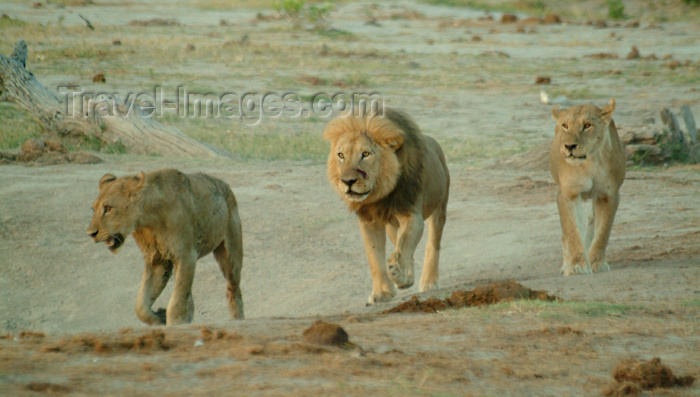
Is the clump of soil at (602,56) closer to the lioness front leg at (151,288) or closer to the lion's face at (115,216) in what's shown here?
the lioness front leg at (151,288)

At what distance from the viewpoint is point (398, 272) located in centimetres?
650

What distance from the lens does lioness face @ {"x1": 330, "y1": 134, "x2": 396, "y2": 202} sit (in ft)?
21.6

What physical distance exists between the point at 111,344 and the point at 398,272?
2.63m

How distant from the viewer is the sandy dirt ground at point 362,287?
3.94 m

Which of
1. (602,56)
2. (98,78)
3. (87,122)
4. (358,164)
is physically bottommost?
(358,164)

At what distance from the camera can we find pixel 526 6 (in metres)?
37.8

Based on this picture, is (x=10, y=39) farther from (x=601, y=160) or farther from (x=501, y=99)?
(x=601, y=160)

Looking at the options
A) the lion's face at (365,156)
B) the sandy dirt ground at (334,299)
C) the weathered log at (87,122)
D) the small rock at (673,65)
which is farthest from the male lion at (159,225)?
the small rock at (673,65)

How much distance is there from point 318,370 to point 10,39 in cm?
2074

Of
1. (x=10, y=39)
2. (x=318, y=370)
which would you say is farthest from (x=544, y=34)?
(x=318, y=370)

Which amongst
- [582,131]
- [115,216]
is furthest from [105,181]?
[582,131]

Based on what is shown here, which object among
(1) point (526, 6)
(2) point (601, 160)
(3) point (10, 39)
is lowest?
(2) point (601, 160)

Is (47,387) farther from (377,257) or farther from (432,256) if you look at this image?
(432,256)

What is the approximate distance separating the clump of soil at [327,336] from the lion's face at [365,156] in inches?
88.3
